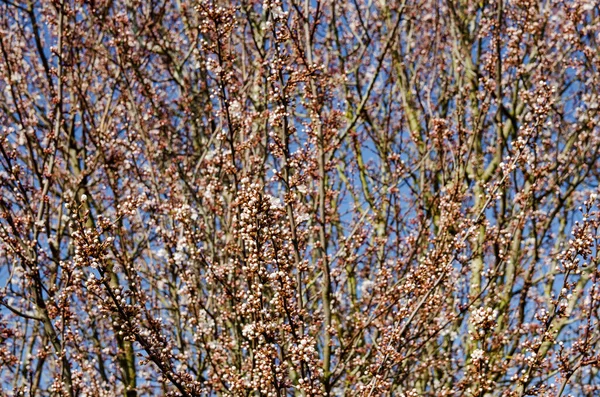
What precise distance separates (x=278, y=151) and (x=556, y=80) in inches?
284

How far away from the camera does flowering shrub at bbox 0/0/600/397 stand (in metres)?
3.97

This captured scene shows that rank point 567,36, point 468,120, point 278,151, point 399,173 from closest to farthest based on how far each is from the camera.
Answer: point 278,151
point 399,173
point 567,36
point 468,120

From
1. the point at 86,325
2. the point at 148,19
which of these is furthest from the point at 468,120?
the point at 86,325

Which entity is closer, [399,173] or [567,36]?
[399,173]

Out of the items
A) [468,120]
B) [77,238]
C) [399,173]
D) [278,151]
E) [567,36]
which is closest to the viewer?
[77,238]

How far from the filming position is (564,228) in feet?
32.3

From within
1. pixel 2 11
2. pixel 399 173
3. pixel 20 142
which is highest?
pixel 2 11

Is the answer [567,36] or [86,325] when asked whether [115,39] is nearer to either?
[86,325]

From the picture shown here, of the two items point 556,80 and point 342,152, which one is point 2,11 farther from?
point 556,80

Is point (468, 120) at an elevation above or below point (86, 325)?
above

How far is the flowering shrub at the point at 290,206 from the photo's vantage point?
3.97 meters

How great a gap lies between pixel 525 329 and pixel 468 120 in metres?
3.09

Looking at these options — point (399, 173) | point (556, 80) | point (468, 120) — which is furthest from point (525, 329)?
point (556, 80)

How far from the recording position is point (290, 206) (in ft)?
13.8
